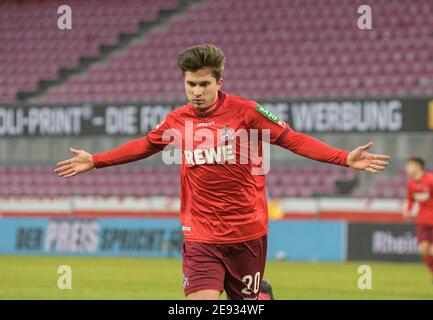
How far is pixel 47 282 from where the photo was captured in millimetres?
13938

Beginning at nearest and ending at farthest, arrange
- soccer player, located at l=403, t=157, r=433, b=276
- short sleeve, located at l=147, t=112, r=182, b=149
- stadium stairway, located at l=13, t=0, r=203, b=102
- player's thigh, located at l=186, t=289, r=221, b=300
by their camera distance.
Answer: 1. player's thigh, located at l=186, t=289, r=221, b=300
2. short sleeve, located at l=147, t=112, r=182, b=149
3. soccer player, located at l=403, t=157, r=433, b=276
4. stadium stairway, located at l=13, t=0, r=203, b=102

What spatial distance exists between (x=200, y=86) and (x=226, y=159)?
539 mm

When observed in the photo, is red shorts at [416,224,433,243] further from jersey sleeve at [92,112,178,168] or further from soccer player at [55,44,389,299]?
jersey sleeve at [92,112,178,168]

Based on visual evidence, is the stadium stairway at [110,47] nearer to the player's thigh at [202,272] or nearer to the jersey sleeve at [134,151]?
the jersey sleeve at [134,151]

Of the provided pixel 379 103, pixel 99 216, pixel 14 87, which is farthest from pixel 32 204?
pixel 379 103

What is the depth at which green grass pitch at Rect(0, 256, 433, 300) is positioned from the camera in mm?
12297

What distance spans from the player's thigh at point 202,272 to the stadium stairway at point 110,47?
22062 millimetres

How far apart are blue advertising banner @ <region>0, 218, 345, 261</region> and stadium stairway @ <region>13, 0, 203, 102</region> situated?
7.43m

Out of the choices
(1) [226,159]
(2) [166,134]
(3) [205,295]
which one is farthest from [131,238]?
(3) [205,295]

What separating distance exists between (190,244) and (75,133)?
577 inches

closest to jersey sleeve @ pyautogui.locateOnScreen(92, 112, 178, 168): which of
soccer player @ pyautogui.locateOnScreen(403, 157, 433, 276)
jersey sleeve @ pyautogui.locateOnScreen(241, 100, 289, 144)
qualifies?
jersey sleeve @ pyautogui.locateOnScreen(241, 100, 289, 144)

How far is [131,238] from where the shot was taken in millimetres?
20625

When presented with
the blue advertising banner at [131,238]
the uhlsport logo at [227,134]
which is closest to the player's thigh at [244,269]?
the uhlsport logo at [227,134]

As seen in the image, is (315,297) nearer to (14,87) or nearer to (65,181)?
(65,181)
